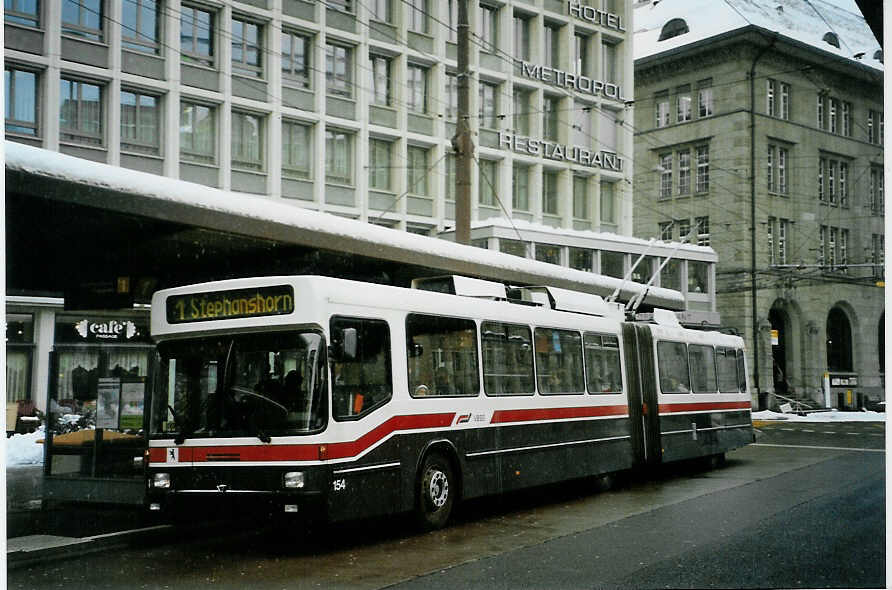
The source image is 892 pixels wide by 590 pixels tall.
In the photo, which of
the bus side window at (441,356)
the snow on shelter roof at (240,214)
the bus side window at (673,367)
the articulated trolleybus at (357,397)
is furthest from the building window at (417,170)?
the bus side window at (441,356)

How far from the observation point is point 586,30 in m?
19.2

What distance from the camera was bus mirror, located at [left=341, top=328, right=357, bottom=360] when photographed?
32.9ft

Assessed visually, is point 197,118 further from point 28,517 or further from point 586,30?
point 28,517

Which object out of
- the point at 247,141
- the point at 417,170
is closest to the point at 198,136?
the point at 247,141

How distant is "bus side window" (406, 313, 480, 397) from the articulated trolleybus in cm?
2

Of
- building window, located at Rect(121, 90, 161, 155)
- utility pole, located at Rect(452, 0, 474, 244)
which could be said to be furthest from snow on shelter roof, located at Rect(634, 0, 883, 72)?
Result: building window, located at Rect(121, 90, 161, 155)

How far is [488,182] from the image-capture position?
26.8 m

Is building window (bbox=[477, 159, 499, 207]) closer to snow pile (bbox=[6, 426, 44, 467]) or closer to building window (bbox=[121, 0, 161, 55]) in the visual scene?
building window (bbox=[121, 0, 161, 55])

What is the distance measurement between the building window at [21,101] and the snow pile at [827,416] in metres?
11.6

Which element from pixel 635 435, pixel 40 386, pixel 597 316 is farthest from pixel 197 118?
pixel 635 435

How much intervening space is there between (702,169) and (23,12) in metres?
12.4

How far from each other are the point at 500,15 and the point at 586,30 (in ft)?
5.63

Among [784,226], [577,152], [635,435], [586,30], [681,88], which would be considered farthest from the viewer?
[577,152]

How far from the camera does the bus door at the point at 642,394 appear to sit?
16141mm
